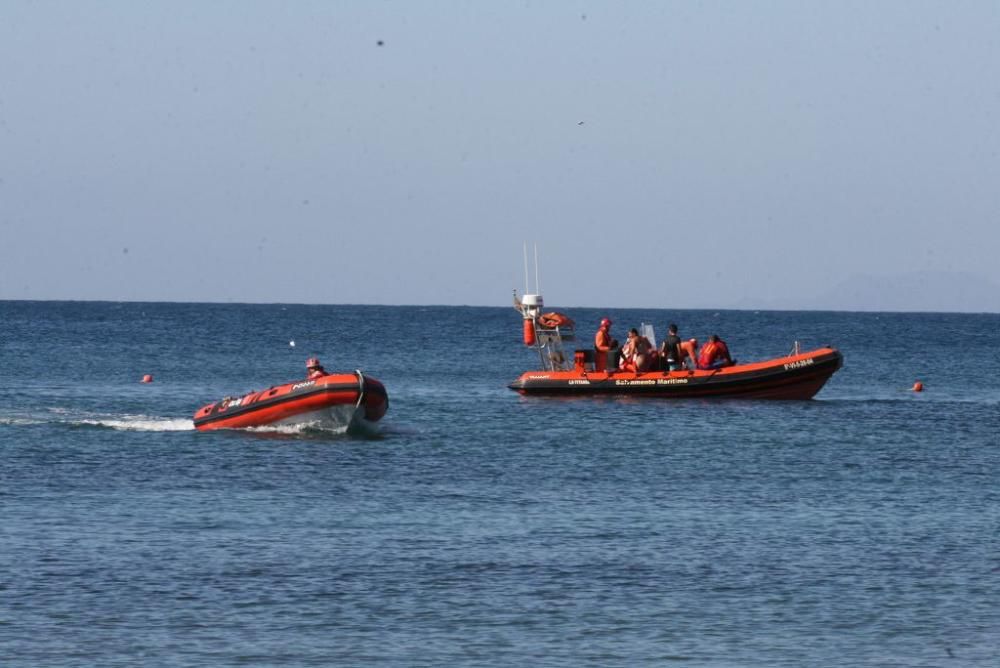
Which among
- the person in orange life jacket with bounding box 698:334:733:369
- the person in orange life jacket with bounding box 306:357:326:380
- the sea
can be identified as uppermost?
the person in orange life jacket with bounding box 306:357:326:380

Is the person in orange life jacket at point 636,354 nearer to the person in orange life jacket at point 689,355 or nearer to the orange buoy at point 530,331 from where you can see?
the person in orange life jacket at point 689,355

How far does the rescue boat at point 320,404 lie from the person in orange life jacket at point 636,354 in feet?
31.0

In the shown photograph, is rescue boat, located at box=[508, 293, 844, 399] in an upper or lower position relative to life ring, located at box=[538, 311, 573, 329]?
lower

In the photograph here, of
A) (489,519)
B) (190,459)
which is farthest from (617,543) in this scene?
(190,459)

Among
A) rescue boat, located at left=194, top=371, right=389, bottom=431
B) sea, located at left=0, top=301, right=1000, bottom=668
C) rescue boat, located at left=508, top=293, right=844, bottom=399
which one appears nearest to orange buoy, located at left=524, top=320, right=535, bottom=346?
rescue boat, located at left=508, top=293, right=844, bottom=399

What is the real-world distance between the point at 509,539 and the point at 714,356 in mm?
20339

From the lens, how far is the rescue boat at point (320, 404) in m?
28.5

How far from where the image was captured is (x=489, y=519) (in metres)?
19.4

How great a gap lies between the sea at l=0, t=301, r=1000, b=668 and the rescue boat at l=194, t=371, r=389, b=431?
1.11 feet

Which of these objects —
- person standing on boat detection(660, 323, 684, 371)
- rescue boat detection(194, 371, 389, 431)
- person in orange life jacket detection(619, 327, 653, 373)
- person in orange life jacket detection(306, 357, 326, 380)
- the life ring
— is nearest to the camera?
rescue boat detection(194, 371, 389, 431)

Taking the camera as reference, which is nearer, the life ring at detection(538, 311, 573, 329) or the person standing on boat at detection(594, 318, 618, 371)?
the person standing on boat at detection(594, 318, 618, 371)

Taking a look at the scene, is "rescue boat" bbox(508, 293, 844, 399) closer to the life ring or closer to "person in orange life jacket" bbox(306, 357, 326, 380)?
the life ring

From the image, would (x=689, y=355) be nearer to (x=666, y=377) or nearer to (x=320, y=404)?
(x=666, y=377)

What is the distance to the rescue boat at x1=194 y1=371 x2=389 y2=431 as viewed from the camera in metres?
28.5
